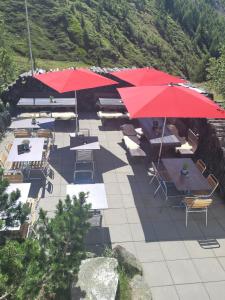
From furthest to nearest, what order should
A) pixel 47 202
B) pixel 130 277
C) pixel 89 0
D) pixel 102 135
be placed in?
pixel 89 0 < pixel 102 135 < pixel 47 202 < pixel 130 277

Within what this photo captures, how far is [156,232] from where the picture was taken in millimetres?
8586

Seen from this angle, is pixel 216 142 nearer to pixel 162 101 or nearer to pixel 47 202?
pixel 162 101

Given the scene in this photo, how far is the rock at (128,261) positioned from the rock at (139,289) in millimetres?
188

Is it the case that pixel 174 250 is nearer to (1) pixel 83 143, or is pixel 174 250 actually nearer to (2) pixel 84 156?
(2) pixel 84 156

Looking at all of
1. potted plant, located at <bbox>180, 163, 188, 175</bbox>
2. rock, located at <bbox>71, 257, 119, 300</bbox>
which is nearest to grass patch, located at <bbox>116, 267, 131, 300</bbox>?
rock, located at <bbox>71, 257, 119, 300</bbox>

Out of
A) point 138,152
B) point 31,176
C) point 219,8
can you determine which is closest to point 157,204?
point 138,152

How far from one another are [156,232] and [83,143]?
462cm

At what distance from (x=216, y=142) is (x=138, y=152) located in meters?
2.73

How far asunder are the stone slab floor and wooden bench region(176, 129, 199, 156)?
1.51m

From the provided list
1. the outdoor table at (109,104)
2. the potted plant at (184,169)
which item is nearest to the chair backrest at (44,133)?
the outdoor table at (109,104)

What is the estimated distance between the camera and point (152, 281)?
277 inches

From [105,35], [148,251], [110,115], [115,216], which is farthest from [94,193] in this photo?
[105,35]

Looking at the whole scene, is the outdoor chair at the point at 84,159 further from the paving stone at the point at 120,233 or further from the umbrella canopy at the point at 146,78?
the umbrella canopy at the point at 146,78

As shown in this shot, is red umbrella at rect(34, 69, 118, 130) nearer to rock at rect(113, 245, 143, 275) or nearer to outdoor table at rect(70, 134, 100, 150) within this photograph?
outdoor table at rect(70, 134, 100, 150)
